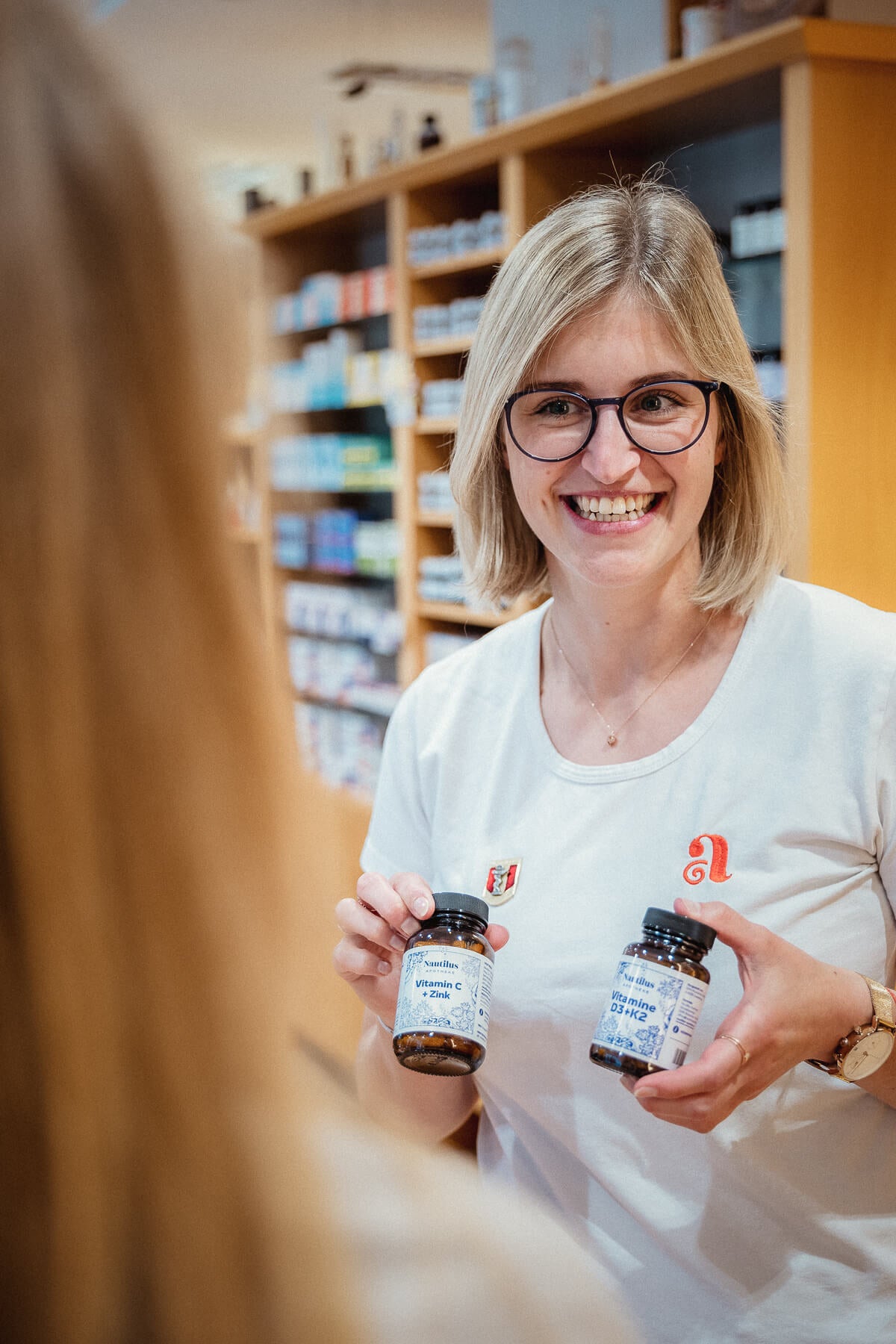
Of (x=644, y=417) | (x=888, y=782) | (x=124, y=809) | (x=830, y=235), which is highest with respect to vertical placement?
(x=830, y=235)

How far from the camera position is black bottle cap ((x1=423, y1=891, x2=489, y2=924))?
3.56ft

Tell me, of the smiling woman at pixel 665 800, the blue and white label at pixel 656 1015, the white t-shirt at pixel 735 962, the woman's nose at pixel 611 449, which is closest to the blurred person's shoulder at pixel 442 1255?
the blue and white label at pixel 656 1015

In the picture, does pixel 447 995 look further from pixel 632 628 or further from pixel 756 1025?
pixel 632 628

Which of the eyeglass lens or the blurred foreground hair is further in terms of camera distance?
the eyeglass lens

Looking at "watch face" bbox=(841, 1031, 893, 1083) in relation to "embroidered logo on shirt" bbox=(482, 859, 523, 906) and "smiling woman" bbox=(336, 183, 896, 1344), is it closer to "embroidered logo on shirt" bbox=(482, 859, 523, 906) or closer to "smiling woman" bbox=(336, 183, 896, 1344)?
"smiling woman" bbox=(336, 183, 896, 1344)

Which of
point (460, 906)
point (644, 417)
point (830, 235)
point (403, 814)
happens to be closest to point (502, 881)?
point (403, 814)

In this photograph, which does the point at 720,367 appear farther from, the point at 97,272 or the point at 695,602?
the point at 97,272

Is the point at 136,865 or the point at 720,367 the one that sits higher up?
the point at 720,367

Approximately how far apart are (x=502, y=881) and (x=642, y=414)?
547 mm

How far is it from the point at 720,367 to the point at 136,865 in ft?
3.68

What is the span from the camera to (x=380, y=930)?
4.01ft

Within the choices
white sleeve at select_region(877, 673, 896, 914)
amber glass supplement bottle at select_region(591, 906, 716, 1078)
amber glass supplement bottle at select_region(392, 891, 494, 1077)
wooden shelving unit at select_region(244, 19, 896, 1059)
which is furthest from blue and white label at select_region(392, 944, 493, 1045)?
wooden shelving unit at select_region(244, 19, 896, 1059)

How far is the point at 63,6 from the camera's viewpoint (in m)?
0.37

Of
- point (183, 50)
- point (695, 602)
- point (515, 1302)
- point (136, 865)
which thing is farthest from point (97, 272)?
point (183, 50)
